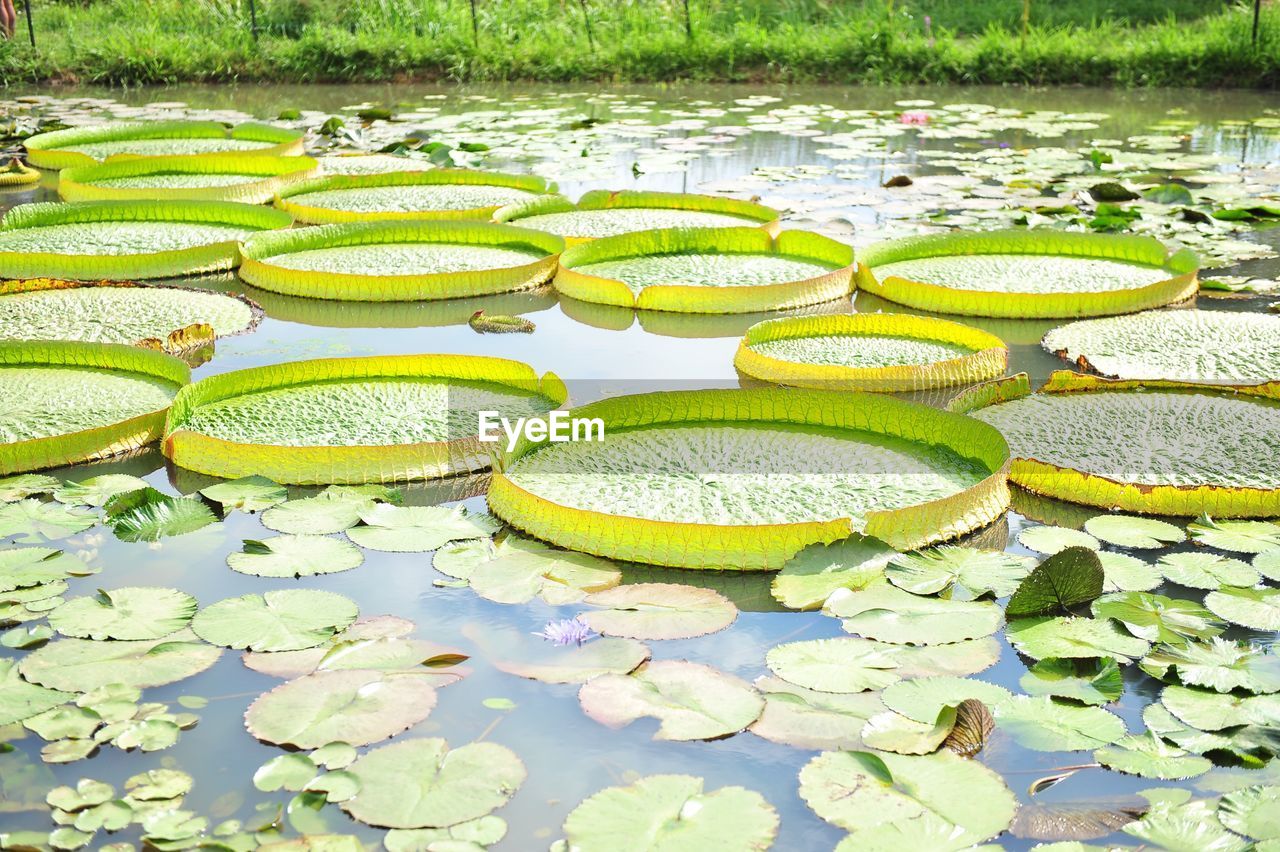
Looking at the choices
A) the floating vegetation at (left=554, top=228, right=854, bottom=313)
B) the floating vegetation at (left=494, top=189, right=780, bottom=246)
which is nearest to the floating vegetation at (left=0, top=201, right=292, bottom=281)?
the floating vegetation at (left=494, top=189, right=780, bottom=246)

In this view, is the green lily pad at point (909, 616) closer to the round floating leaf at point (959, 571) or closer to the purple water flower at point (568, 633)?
the round floating leaf at point (959, 571)

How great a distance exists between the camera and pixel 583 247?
4.29 meters

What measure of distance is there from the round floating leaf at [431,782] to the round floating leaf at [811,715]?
0.35 meters

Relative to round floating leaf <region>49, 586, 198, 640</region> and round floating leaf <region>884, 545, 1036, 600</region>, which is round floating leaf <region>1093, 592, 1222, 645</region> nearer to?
round floating leaf <region>884, 545, 1036, 600</region>

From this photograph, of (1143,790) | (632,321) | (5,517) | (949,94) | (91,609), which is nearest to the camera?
(1143,790)

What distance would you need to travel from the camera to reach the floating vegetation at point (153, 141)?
669 cm

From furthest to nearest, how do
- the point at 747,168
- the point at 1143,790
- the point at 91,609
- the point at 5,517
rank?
the point at 747,168
the point at 5,517
the point at 91,609
the point at 1143,790

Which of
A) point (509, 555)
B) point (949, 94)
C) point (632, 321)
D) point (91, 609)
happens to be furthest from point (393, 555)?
point (949, 94)

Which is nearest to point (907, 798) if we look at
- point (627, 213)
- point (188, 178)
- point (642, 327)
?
point (642, 327)

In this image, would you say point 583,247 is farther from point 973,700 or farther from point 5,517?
Result: point 973,700

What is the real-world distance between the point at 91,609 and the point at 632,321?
7.08 feet

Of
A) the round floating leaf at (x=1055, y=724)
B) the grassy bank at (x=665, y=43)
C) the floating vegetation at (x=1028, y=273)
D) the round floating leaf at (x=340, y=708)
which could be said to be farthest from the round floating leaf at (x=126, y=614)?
the grassy bank at (x=665, y=43)

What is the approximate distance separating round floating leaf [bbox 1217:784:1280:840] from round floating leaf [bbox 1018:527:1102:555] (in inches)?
29.9

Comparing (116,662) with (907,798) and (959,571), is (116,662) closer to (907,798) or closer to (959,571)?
(907,798)
